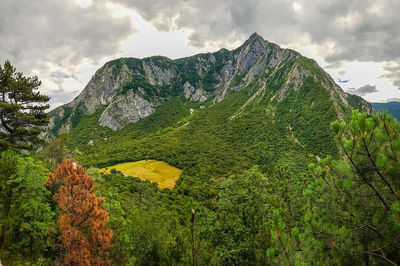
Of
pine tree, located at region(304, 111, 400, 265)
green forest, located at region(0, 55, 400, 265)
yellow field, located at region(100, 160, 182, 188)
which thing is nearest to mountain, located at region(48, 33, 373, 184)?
yellow field, located at region(100, 160, 182, 188)

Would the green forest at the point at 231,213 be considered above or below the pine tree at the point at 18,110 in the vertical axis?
below

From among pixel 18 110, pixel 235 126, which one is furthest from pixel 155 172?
pixel 235 126

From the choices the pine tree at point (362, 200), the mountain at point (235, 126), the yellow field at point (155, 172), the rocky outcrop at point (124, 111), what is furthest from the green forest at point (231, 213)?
the rocky outcrop at point (124, 111)

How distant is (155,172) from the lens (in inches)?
2948

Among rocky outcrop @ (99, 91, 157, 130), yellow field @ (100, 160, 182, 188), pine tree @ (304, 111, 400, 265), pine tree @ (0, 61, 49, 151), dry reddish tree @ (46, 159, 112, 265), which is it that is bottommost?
yellow field @ (100, 160, 182, 188)

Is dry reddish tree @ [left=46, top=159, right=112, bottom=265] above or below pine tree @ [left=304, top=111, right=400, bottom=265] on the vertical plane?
below

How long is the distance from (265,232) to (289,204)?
2.69 metres

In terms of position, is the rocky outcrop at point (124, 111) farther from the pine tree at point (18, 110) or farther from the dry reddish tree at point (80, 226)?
the dry reddish tree at point (80, 226)

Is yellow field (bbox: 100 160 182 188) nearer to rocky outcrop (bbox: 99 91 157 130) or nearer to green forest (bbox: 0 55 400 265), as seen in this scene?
green forest (bbox: 0 55 400 265)

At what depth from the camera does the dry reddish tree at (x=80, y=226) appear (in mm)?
7883

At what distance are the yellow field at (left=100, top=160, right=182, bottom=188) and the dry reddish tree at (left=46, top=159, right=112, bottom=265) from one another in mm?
55375

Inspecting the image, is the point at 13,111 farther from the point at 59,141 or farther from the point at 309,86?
the point at 309,86

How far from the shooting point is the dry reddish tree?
7.88 m

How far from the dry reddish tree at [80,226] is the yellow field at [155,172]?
5538cm
